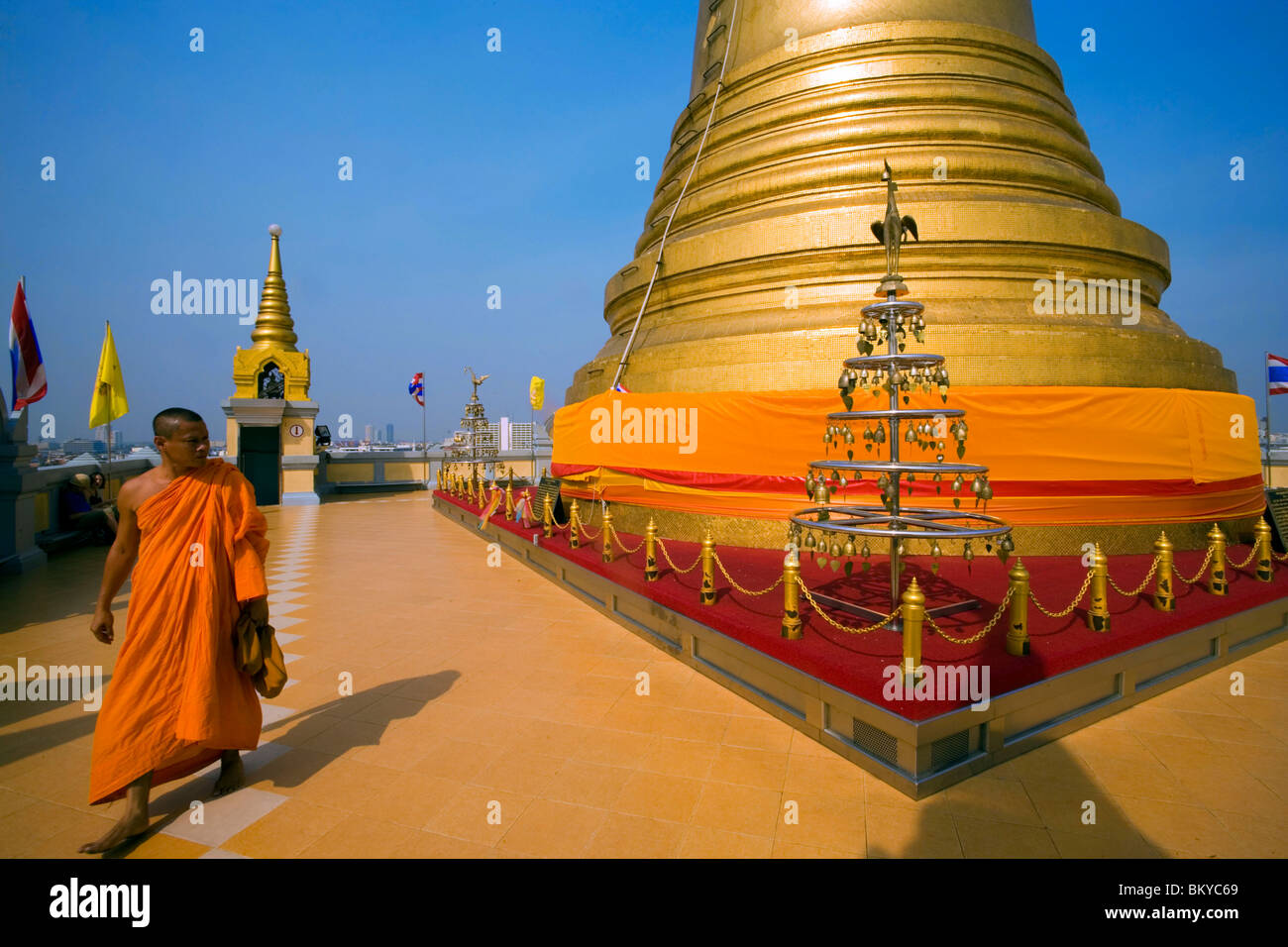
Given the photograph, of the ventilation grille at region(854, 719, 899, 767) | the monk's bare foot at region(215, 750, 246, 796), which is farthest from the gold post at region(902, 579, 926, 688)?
the monk's bare foot at region(215, 750, 246, 796)

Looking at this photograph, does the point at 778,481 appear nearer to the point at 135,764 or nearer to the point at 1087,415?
the point at 1087,415

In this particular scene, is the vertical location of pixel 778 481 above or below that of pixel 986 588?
above

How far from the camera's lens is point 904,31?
31.2 feet

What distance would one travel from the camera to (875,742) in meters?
3.57

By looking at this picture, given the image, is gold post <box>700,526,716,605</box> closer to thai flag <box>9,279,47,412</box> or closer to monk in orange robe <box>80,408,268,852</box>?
monk in orange robe <box>80,408,268,852</box>

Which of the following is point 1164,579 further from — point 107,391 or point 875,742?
point 107,391

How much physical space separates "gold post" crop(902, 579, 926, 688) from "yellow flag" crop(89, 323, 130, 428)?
14570 mm

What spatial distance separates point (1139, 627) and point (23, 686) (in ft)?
27.4

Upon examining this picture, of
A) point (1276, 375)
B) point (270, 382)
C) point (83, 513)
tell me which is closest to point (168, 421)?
point (83, 513)

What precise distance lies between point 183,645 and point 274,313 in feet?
76.6

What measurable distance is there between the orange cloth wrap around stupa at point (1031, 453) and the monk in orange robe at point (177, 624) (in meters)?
5.31

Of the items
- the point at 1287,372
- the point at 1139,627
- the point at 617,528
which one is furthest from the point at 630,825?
the point at 1287,372

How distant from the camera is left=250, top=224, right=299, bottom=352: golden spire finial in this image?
22547 mm

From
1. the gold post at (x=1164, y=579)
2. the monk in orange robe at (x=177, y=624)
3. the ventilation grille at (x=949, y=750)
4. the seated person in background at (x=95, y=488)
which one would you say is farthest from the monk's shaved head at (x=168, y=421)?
the seated person in background at (x=95, y=488)
